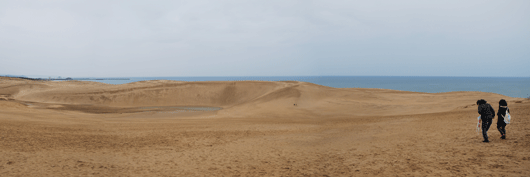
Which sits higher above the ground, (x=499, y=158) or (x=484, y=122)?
(x=484, y=122)

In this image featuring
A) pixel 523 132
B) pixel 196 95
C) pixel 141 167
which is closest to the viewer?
pixel 141 167

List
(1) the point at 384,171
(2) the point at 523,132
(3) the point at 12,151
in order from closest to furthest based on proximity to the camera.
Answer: (1) the point at 384,171 → (3) the point at 12,151 → (2) the point at 523,132

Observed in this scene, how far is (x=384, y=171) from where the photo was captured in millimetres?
7582

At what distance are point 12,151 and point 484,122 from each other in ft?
49.8

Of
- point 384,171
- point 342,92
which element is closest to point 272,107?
point 342,92

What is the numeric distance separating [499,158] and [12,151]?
14.4m

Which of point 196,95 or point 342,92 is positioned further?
point 196,95

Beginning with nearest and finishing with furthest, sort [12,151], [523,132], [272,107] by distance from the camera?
[12,151]
[523,132]
[272,107]

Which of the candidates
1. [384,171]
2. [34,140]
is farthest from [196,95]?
[384,171]

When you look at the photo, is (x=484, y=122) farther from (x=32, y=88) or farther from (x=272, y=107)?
(x=32, y=88)

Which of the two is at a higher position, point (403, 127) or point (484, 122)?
point (484, 122)

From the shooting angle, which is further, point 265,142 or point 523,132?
point 265,142

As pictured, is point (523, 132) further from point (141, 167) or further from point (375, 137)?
point (141, 167)

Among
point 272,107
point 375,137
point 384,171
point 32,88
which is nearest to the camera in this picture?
point 384,171
